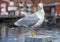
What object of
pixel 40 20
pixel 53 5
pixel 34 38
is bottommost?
pixel 34 38

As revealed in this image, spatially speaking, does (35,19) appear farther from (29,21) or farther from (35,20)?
(29,21)

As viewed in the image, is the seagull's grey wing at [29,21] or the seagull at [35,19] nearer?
the seagull at [35,19]

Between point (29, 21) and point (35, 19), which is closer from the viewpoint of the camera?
point (35, 19)

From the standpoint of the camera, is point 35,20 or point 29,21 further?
point 29,21

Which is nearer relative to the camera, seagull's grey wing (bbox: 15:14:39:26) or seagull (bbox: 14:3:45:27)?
seagull (bbox: 14:3:45:27)

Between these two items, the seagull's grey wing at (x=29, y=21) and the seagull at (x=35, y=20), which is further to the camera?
the seagull's grey wing at (x=29, y=21)

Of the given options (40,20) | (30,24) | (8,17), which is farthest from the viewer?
(8,17)

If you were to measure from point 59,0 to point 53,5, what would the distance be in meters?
0.98

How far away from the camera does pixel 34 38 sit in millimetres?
4445

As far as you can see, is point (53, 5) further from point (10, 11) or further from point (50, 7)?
point (10, 11)

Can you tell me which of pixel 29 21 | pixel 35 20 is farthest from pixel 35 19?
pixel 29 21

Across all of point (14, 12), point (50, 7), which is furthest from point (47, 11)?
point (14, 12)

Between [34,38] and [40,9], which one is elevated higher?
[40,9]

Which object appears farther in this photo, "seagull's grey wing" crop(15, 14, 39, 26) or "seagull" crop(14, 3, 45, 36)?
"seagull's grey wing" crop(15, 14, 39, 26)
